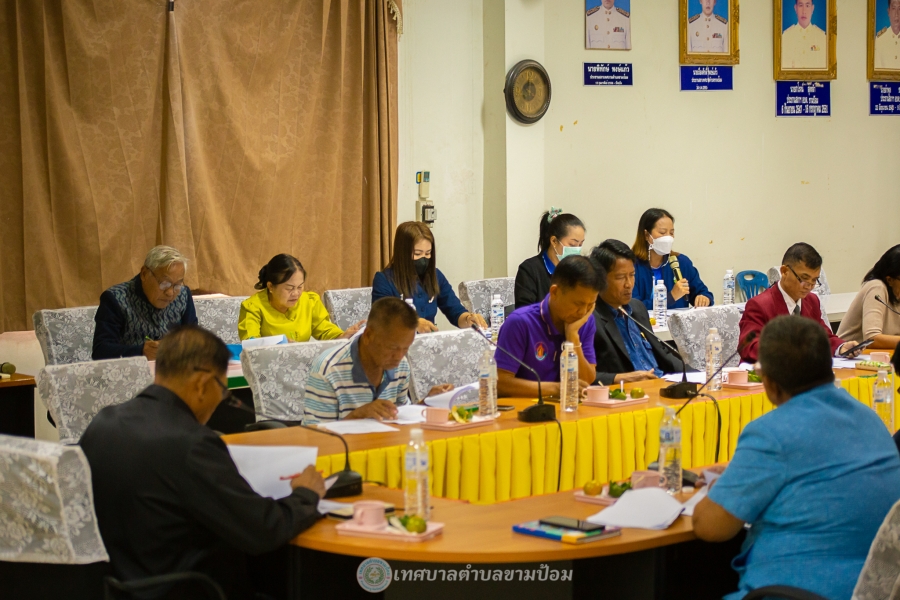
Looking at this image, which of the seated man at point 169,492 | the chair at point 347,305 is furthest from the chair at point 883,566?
the chair at point 347,305

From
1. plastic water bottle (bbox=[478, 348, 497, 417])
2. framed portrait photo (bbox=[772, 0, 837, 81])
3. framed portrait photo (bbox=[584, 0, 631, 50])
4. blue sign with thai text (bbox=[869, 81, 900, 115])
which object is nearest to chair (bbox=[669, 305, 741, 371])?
plastic water bottle (bbox=[478, 348, 497, 417])

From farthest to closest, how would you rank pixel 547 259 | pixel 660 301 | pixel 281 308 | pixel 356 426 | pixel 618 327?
pixel 660 301 < pixel 547 259 < pixel 281 308 < pixel 618 327 < pixel 356 426

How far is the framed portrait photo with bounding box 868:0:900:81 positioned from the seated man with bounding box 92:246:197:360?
6.40 m

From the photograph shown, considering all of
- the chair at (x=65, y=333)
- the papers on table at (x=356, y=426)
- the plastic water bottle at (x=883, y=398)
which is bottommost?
the plastic water bottle at (x=883, y=398)

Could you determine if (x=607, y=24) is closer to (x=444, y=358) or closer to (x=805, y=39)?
(x=805, y=39)

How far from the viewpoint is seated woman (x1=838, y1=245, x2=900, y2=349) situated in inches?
190

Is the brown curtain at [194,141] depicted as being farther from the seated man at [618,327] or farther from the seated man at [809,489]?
the seated man at [809,489]

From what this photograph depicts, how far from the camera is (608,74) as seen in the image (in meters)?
7.52

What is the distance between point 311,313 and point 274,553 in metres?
2.77

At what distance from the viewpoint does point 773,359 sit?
219cm

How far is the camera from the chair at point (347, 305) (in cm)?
579

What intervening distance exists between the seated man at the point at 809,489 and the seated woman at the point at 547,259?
3434 mm

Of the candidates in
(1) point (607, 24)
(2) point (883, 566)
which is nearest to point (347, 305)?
(1) point (607, 24)
